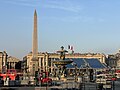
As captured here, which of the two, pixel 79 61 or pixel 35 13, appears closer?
pixel 35 13

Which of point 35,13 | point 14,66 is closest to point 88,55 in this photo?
point 14,66

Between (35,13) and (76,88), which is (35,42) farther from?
(76,88)

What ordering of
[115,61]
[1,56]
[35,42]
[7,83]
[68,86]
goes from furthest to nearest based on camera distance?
[115,61] → [1,56] → [35,42] → [7,83] → [68,86]

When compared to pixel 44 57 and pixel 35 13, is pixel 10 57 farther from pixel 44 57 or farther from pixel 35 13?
pixel 35 13

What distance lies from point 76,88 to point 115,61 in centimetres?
17483

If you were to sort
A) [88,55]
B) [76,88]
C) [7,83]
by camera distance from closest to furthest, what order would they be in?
[76,88]
[7,83]
[88,55]

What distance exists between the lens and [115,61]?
7849 inches

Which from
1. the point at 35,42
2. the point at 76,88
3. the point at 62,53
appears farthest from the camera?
the point at 35,42

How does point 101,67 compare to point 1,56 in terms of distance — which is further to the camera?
point 1,56

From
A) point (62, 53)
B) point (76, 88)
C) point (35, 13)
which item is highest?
point (35, 13)

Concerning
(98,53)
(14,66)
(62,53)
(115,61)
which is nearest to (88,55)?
(98,53)

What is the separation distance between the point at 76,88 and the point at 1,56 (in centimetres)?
14551

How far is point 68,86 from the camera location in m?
29.0

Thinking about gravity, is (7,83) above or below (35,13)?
below
